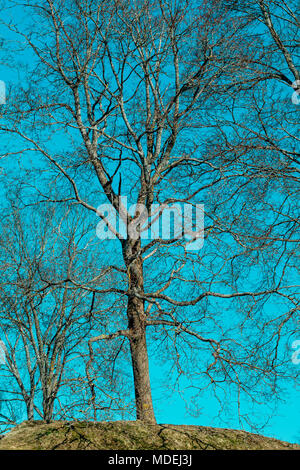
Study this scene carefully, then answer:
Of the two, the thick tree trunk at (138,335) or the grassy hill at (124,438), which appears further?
the thick tree trunk at (138,335)

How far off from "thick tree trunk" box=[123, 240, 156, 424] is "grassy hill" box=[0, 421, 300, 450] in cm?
183

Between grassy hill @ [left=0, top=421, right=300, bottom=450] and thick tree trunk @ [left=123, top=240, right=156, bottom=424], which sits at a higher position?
thick tree trunk @ [left=123, top=240, right=156, bottom=424]

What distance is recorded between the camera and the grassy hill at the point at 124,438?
462cm

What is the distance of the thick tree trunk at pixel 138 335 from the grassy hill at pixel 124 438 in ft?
6.01

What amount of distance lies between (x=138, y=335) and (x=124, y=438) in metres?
2.64

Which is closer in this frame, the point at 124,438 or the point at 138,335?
the point at 124,438

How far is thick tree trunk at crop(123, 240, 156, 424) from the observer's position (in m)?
6.96

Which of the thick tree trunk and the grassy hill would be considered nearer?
the grassy hill

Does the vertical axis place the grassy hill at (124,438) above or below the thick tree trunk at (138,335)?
below

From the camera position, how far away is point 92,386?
6449 millimetres

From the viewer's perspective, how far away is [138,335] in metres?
7.34

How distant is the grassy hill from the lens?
462 centimetres

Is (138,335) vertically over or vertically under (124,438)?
over
